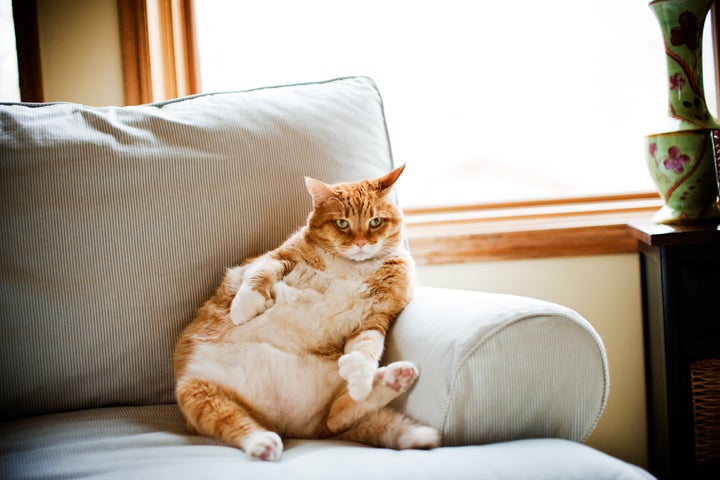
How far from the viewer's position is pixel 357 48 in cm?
204

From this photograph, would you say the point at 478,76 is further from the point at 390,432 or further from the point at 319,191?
the point at 390,432

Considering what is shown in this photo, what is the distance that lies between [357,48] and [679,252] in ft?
4.07

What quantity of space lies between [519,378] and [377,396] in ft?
0.88

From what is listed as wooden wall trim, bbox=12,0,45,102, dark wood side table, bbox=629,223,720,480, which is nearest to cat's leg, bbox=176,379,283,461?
dark wood side table, bbox=629,223,720,480

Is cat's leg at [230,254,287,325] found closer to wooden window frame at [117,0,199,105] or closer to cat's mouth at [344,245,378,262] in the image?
cat's mouth at [344,245,378,262]

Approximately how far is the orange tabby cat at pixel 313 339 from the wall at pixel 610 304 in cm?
57

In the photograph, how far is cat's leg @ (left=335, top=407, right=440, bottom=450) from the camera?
94 centimetres

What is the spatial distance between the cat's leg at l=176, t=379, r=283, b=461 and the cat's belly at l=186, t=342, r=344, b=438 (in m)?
0.03

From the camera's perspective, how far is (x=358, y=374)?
105 cm

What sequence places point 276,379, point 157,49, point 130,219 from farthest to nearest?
point 157,49 < point 130,219 < point 276,379

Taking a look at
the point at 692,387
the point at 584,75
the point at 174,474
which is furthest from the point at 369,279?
the point at 584,75

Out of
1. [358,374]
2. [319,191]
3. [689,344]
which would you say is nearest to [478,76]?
[319,191]

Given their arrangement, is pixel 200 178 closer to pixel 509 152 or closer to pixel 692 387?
pixel 509 152

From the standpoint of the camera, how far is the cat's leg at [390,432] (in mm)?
936
